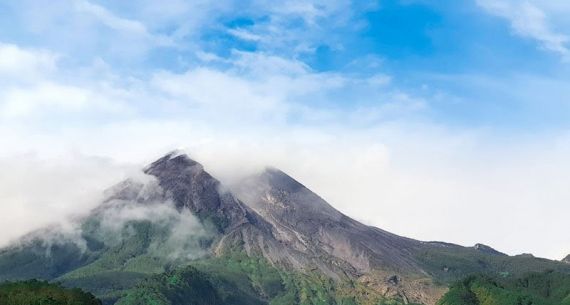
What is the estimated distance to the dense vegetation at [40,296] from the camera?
563 feet

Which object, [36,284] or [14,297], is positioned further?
[36,284]

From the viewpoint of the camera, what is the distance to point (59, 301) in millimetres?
172000

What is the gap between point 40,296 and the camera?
580 feet

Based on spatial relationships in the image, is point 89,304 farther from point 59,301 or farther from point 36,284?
point 36,284

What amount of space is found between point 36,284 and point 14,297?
21486 millimetres

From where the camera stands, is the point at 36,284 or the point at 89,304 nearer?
the point at 89,304

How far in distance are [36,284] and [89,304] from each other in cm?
2733

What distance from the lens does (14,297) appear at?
176750 mm

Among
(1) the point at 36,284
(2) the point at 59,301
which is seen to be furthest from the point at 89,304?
(1) the point at 36,284

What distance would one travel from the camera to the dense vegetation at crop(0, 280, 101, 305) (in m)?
172

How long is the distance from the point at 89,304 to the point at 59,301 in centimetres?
976

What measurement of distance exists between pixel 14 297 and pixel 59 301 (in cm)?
1384

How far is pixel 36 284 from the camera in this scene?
198 m

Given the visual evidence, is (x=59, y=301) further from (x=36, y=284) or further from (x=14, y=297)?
(x=36, y=284)
